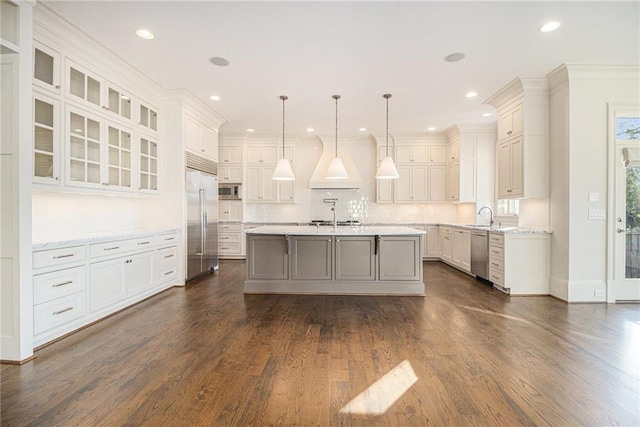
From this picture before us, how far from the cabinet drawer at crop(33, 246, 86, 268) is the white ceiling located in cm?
216

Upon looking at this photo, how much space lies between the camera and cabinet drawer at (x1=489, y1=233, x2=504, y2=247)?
4.60 m

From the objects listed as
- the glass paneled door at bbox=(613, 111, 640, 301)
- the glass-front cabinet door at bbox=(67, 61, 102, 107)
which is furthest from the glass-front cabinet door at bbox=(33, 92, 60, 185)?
the glass paneled door at bbox=(613, 111, 640, 301)

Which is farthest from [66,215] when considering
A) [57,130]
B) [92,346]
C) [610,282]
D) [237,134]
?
[610,282]

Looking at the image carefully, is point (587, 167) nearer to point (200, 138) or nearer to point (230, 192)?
point (200, 138)

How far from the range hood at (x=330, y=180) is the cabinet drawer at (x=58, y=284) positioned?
16.7 feet

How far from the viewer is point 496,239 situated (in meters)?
4.75

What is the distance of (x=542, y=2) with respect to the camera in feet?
9.03

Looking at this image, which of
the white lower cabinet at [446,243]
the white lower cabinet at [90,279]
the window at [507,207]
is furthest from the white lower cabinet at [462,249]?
the white lower cabinet at [90,279]

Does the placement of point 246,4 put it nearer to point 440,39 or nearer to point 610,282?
point 440,39

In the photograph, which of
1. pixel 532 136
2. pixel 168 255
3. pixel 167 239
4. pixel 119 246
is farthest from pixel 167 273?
pixel 532 136

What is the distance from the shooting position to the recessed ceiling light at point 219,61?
3775 mm

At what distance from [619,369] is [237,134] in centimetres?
734

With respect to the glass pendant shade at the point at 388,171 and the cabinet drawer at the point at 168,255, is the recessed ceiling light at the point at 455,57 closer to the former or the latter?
the glass pendant shade at the point at 388,171

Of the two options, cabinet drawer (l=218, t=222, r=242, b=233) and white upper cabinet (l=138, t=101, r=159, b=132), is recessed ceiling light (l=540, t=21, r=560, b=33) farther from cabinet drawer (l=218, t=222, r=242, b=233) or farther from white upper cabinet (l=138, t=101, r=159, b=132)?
cabinet drawer (l=218, t=222, r=242, b=233)
